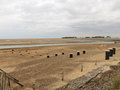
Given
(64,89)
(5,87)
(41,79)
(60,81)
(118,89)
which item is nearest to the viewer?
(118,89)

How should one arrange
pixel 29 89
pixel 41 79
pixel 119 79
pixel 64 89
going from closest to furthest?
pixel 119 79 → pixel 64 89 → pixel 29 89 → pixel 41 79

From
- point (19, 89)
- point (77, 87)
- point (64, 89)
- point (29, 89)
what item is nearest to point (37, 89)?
point (29, 89)

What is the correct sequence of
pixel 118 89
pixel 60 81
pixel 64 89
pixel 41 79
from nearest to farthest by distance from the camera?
pixel 118 89 < pixel 64 89 < pixel 60 81 < pixel 41 79

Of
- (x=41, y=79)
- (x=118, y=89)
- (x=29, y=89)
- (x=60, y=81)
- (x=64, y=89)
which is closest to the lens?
(x=118, y=89)

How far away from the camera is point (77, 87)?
11.6 m

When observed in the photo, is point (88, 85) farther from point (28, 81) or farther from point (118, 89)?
point (28, 81)

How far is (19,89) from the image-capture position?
1262 cm

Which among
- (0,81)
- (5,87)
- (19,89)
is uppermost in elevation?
(0,81)

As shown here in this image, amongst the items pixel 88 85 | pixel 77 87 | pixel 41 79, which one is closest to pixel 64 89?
pixel 77 87

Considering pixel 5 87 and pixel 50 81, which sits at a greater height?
pixel 5 87

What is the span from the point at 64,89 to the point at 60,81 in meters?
2.55

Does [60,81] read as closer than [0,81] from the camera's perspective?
No

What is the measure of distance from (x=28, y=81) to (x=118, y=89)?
9496 mm

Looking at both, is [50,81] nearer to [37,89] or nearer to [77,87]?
[37,89]
